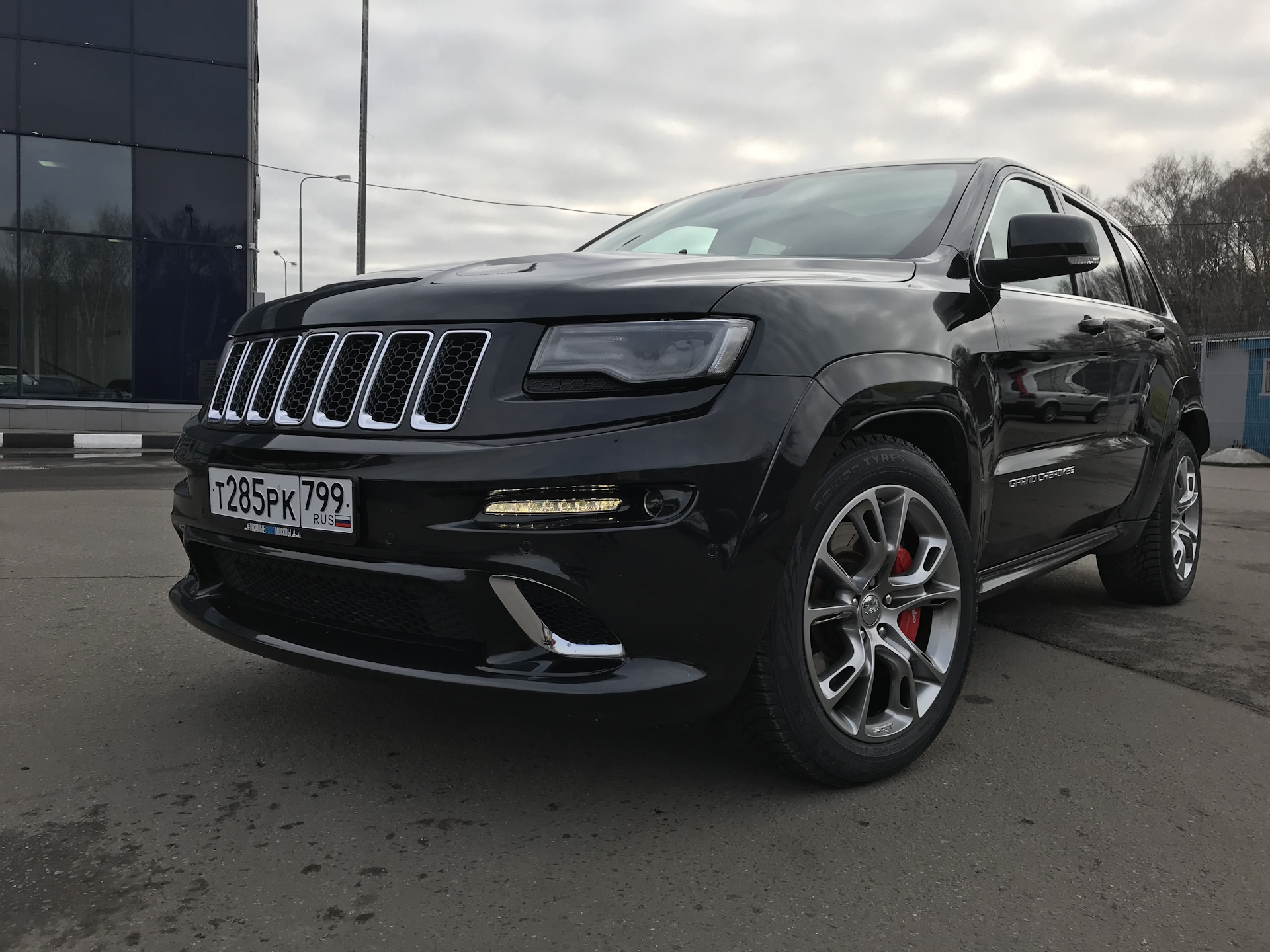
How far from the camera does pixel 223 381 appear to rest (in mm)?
2645

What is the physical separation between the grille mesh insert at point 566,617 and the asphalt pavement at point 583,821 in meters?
0.16

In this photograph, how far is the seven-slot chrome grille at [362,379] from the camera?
6.76 feet

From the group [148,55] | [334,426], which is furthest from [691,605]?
[148,55]

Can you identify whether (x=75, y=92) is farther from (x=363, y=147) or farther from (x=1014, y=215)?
(x=1014, y=215)

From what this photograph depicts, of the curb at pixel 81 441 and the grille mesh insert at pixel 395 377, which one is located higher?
the grille mesh insert at pixel 395 377

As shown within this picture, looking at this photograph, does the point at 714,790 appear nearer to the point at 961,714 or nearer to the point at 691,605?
the point at 691,605

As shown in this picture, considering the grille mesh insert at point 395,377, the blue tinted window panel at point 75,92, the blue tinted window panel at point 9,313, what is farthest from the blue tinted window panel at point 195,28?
the grille mesh insert at point 395,377

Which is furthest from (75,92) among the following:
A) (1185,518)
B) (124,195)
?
(1185,518)

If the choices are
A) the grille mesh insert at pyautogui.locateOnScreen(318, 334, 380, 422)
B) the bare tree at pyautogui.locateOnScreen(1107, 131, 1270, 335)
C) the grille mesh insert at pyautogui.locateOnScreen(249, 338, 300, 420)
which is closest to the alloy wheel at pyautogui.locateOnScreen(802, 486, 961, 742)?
the grille mesh insert at pyautogui.locateOnScreen(318, 334, 380, 422)

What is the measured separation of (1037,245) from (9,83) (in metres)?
17.3

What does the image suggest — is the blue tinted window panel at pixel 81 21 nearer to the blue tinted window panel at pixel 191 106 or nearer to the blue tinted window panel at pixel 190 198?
A: the blue tinted window panel at pixel 191 106

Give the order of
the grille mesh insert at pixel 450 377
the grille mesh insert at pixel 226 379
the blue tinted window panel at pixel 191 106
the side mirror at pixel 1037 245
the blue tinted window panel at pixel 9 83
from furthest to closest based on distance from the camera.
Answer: the blue tinted window panel at pixel 191 106 → the blue tinted window panel at pixel 9 83 → the side mirror at pixel 1037 245 → the grille mesh insert at pixel 226 379 → the grille mesh insert at pixel 450 377

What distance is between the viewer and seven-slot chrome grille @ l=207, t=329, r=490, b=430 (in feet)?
6.76

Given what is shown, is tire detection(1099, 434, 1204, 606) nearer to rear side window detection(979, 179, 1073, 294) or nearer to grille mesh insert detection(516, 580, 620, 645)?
rear side window detection(979, 179, 1073, 294)
